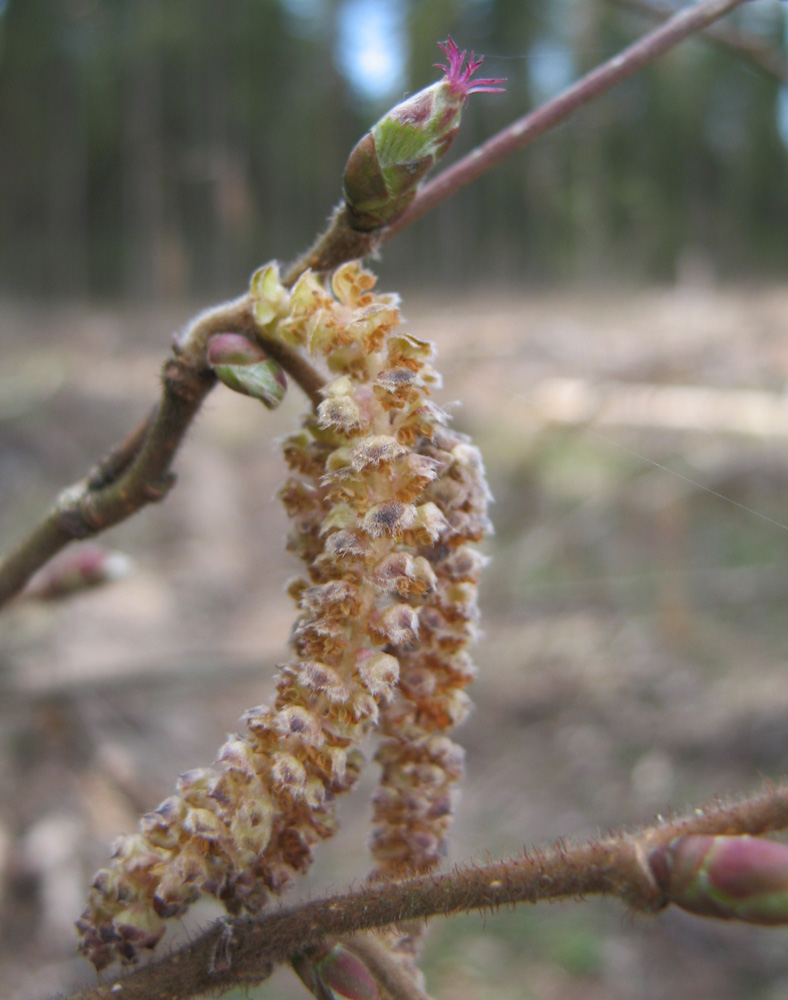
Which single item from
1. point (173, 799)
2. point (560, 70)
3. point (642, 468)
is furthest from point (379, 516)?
point (560, 70)

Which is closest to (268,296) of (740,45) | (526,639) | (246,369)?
(246,369)

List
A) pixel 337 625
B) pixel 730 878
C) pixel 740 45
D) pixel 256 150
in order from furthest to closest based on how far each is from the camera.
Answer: pixel 256 150 < pixel 740 45 < pixel 337 625 < pixel 730 878

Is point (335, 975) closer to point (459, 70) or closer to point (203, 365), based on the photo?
point (203, 365)

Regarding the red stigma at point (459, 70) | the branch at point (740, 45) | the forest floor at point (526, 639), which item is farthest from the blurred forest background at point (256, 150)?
the red stigma at point (459, 70)

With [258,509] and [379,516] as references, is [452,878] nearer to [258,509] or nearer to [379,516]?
[379,516]

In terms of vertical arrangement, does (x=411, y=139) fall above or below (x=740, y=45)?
below

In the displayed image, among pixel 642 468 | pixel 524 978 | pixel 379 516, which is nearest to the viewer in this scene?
pixel 379 516

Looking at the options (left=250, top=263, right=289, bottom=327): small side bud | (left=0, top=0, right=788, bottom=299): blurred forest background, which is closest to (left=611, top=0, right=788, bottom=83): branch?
(left=250, top=263, right=289, bottom=327): small side bud
